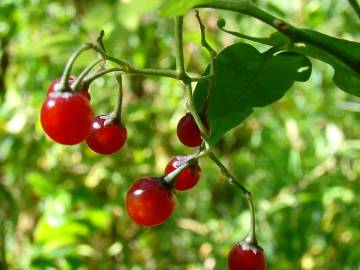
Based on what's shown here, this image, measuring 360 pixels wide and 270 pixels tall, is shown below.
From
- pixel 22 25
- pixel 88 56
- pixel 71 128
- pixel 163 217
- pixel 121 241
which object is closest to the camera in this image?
pixel 71 128

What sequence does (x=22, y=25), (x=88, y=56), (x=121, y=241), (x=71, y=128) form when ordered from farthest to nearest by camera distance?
(x=22, y=25) < (x=121, y=241) < (x=88, y=56) < (x=71, y=128)

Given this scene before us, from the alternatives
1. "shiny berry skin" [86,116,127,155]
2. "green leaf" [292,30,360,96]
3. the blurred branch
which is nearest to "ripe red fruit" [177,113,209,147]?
"shiny berry skin" [86,116,127,155]

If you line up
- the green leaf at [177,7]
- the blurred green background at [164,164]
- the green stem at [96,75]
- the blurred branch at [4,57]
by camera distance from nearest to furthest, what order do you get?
the green leaf at [177,7] → the green stem at [96,75] → the blurred green background at [164,164] → the blurred branch at [4,57]

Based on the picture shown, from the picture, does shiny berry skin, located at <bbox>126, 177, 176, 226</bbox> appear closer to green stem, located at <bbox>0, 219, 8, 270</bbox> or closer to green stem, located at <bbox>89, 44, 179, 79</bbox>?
green stem, located at <bbox>89, 44, 179, 79</bbox>

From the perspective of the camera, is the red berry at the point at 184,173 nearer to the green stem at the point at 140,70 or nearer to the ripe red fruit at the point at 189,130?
the ripe red fruit at the point at 189,130

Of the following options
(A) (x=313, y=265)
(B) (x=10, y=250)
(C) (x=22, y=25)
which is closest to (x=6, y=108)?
(C) (x=22, y=25)

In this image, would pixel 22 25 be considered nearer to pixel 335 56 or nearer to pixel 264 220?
pixel 264 220

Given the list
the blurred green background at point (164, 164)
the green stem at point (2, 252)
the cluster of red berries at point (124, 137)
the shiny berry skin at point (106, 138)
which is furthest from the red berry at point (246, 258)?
the blurred green background at point (164, 164)
